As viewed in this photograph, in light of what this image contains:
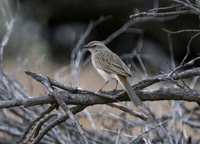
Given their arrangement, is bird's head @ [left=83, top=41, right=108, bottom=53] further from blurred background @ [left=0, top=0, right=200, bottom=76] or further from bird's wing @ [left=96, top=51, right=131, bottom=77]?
blurred background @ [left=0, top=0, right=200, bottom=76]

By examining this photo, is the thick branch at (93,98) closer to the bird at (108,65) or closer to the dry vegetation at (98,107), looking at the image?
the dry vegetation at (98,107)

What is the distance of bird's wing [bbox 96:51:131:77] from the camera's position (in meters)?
5.67

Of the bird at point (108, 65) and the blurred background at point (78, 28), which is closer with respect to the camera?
the bird at point (108, 65)

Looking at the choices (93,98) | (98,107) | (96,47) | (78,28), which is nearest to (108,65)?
(96,47)

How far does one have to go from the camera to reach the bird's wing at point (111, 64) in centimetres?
567

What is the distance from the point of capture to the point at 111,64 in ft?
19.8

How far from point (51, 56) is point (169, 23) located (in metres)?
3.14

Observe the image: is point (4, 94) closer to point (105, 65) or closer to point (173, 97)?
point (105, 65)

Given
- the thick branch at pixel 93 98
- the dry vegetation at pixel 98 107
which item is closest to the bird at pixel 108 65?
the dry vegetation at pixel 98 107

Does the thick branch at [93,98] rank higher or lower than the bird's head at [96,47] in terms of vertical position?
lower

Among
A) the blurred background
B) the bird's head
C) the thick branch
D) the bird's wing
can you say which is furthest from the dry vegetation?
the blurred background

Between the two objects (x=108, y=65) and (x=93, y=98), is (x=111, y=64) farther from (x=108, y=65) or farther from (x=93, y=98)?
(x=93, y=98)

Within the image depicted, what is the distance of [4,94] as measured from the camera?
6.50 metres

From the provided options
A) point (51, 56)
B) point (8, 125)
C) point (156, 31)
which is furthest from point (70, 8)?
point (8, 125)
